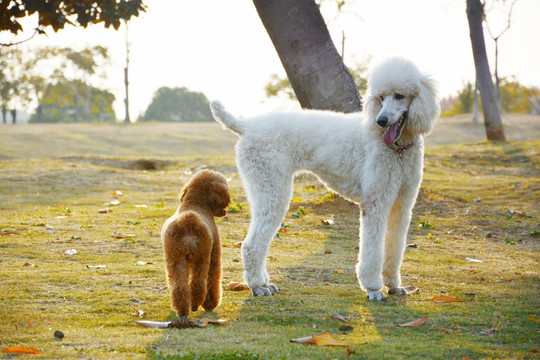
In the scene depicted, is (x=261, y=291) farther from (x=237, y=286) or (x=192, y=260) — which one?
(x=192, y=260)

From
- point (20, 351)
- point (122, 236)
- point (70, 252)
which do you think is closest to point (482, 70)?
point (122, 236)

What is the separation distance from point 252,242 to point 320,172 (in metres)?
0.99

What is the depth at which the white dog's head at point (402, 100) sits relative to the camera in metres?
5.00

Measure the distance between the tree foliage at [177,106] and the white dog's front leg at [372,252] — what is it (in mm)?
61003

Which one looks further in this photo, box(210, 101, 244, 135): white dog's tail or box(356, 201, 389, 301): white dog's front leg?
box(210, 101, 244, 135): white dog's tail

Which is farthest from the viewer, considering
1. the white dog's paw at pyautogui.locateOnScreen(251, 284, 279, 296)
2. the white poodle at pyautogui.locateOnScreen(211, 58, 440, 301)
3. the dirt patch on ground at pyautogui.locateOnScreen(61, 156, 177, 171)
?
the dirt patch on ground at pyautogui.locateOnScreen(61, 156, 177, 171)

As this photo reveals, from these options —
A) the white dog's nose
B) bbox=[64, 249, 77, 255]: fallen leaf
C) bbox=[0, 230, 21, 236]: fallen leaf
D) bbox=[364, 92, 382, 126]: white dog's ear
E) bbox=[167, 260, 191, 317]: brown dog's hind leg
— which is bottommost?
bbox=[0, 230, 21, 236]: fallen leaf

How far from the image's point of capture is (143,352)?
3.52 m

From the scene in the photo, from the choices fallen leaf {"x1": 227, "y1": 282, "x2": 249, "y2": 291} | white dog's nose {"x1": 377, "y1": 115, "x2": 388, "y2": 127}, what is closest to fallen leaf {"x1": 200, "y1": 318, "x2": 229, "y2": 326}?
fallen leaf {"x1": 227, "y1": 282, "x2": 249, "y2": 291}

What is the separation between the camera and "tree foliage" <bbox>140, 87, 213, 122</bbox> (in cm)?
6531

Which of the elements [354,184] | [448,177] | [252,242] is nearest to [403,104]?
[354,184]

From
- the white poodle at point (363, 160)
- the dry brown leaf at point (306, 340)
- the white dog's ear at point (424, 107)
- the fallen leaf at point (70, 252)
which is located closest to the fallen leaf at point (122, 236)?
the fallen leaf at point (70, 252)

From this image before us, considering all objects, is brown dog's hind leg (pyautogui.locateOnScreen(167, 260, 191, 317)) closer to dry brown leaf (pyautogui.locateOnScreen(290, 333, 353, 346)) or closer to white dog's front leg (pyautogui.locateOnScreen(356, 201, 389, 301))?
dry brown leaf (pyautogui.locateOnScreen(290, 333, 353, 346))

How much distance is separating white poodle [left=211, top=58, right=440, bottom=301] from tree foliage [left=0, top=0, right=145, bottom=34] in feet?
4.09
